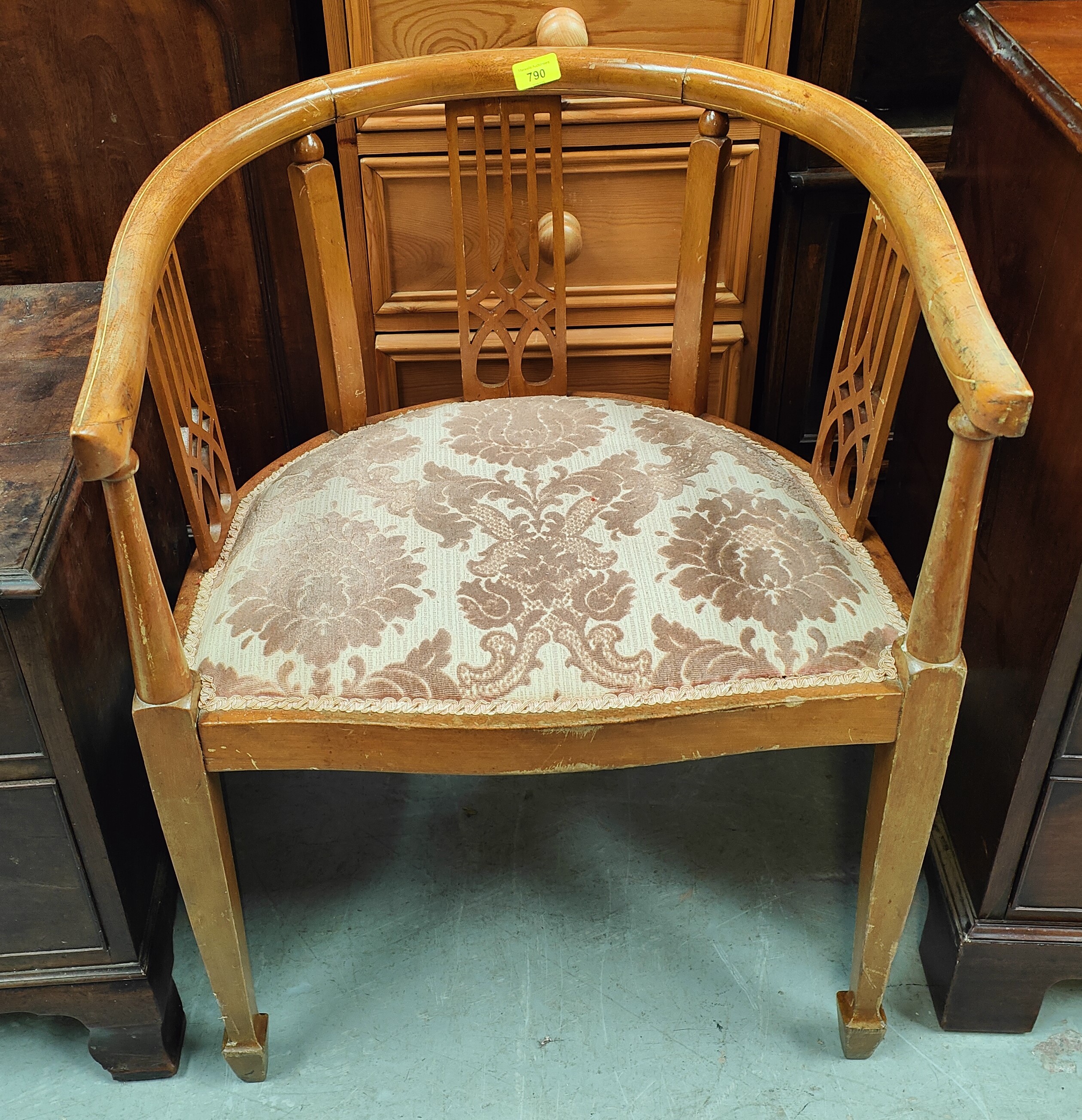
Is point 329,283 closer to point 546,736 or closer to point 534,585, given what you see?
point 534,585

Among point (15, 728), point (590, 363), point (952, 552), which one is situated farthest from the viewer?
point (590, 363)

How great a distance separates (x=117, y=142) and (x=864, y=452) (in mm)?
878

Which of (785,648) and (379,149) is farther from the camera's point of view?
(379,149)

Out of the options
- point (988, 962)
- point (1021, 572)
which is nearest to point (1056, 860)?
point (988, 962)

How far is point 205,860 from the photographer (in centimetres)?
94

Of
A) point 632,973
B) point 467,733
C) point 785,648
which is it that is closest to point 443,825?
point 632,973

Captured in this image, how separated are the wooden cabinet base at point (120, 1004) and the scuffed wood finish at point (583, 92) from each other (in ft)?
1.83

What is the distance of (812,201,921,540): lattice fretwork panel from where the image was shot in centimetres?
95

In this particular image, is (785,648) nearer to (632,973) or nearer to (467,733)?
(467,733)

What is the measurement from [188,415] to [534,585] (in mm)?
344

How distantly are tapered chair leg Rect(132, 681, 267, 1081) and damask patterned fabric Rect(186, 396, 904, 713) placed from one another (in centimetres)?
5

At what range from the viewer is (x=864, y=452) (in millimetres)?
1042

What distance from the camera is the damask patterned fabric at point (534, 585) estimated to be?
875 mm

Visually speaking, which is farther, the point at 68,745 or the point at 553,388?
the point at 553,388
